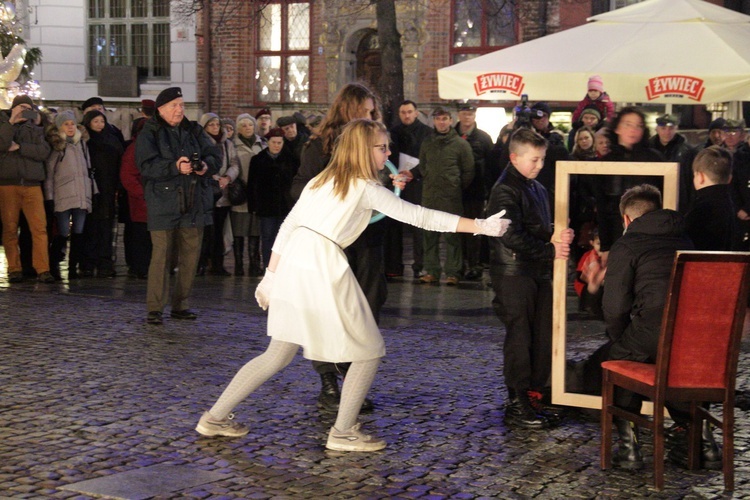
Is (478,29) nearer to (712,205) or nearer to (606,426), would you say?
(712,205)

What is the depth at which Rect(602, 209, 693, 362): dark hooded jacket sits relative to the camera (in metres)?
6.14

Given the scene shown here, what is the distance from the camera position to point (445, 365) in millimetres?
8867

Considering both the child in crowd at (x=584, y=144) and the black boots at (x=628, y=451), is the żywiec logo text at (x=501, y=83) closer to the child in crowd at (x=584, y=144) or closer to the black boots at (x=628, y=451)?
the child in crowd at (x=584, y=144)

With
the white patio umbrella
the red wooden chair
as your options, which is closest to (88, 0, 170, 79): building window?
the white patio umbrella

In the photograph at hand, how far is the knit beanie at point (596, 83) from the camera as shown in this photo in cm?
1211

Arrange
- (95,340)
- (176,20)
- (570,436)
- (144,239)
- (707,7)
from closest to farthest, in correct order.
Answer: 1. (570,436)
2. (95,340)
3. (707,7)
4. (144,239)
5. (176,20)

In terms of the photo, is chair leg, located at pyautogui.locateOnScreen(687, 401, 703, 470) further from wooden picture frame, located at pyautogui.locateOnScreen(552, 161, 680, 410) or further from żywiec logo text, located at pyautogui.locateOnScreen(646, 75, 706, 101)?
żywiec logo text, located at pyautogui.locateOnScreen(646, 75, 706, 101)

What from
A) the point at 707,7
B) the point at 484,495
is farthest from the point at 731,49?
the point at 484,495

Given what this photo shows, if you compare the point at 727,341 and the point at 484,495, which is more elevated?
the point at 727,341

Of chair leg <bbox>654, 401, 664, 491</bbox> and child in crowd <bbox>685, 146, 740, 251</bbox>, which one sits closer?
chair leg <bbox>654, 401, 664, 491</bbox>

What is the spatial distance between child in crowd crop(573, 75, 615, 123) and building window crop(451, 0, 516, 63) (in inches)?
448

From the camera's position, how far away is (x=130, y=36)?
28.3 m

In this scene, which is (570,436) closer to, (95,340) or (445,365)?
(445,365)

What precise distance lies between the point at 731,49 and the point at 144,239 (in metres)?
6.83
